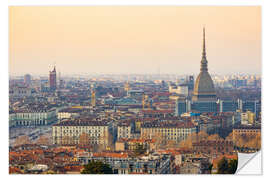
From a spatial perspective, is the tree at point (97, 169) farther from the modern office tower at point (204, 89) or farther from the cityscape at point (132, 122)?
the modern office tower at point (204, 89)

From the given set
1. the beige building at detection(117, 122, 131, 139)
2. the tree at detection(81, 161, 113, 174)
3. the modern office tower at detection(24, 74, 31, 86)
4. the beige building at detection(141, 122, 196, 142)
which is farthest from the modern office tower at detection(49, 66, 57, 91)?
the tree at detection(81, 161, 113, 174)

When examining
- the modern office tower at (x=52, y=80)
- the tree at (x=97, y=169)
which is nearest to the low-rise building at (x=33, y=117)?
the modern office tower at (x=52, y=80)

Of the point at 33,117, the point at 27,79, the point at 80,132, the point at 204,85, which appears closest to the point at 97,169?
the point at 80,132

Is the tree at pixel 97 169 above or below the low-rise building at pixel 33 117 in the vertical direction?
below

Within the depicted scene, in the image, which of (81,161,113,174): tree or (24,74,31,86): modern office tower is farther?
(24,74,31,86): modern office tower

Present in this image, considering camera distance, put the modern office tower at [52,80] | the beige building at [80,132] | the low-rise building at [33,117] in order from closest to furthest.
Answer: the beige building at [80,132] → the low-rise building at [33,117] → the modern office tower at [52,80]

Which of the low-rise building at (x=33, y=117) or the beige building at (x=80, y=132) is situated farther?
the low-rise building at (x=33, y=117)

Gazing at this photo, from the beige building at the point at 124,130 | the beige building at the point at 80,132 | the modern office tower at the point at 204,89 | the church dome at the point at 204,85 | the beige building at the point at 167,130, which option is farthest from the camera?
the modern office tower at the point at 204,89

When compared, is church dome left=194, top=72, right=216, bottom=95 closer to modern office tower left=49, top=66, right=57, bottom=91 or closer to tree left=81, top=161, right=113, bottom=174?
modern office tower left=49, top=66, right=57, bottom=91
